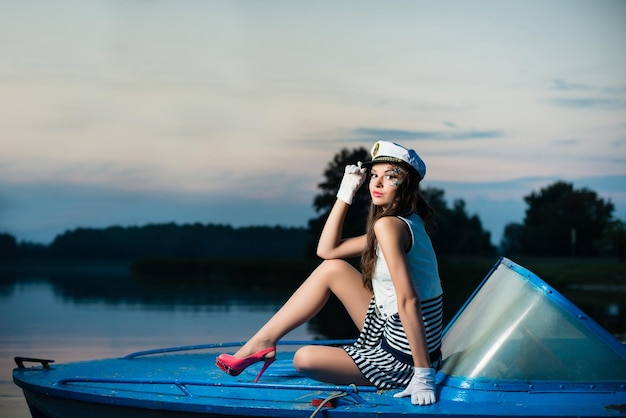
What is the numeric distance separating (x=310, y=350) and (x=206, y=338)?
373 inches

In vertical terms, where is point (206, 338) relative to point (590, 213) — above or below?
below

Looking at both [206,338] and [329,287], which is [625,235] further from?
[329,287]

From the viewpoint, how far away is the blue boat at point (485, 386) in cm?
463

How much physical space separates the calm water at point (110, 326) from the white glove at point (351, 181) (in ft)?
11.5

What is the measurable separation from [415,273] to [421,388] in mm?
542

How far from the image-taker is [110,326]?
16953 millimetres

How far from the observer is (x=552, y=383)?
479 cm

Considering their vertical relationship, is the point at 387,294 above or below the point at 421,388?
above

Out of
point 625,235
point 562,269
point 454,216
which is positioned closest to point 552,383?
point 562,269

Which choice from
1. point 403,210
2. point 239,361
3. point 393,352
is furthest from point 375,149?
point 239,361

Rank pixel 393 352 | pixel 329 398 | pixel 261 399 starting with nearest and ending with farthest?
pixel 329 398
pixel 261 399
pixel 393 352

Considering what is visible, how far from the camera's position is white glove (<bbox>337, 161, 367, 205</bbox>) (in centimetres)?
530

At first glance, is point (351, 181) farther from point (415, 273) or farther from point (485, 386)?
point (485, 386)

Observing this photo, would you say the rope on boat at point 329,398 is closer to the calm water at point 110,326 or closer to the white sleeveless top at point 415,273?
the white sleeveless top at point 415,273
